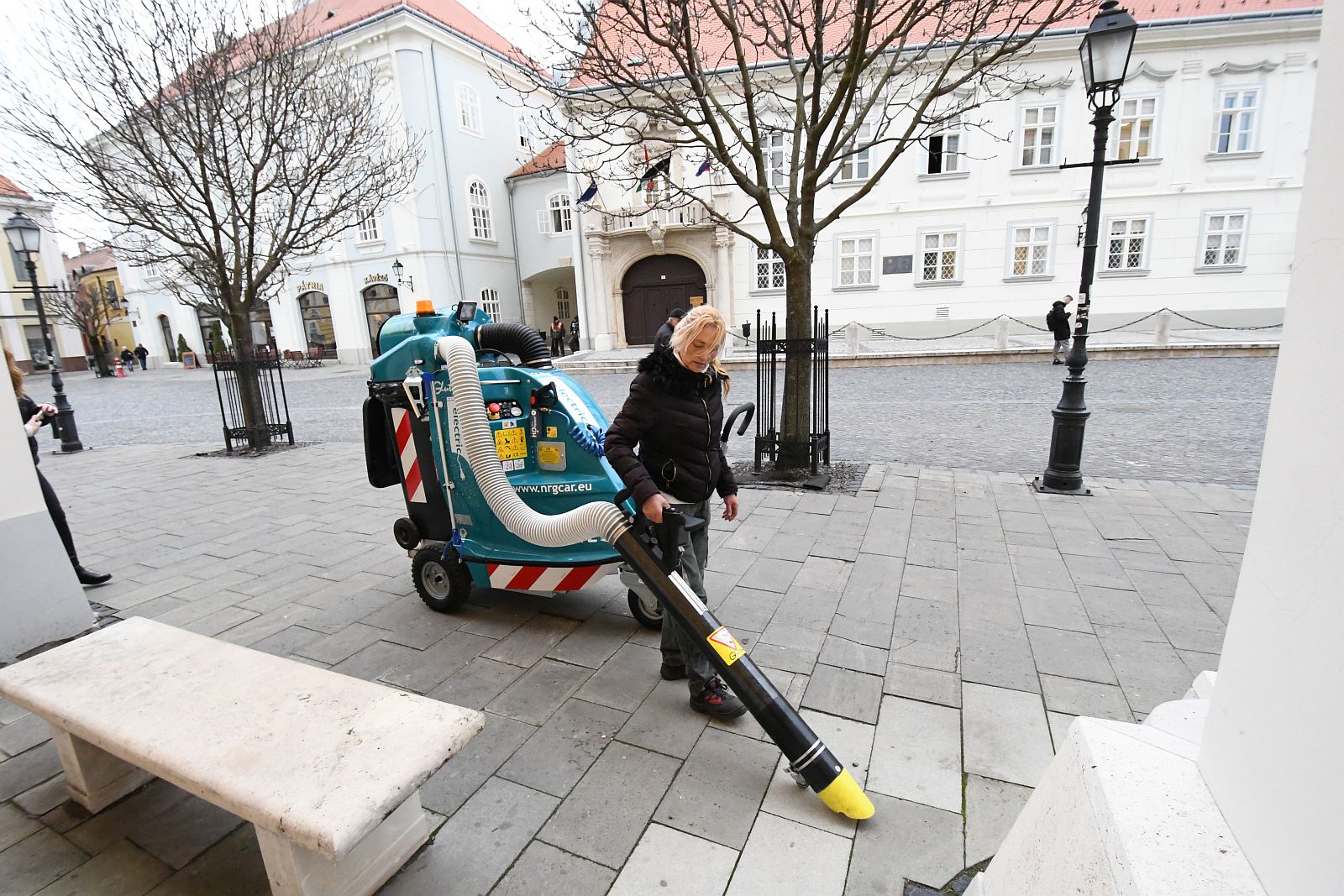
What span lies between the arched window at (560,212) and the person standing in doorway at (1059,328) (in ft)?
65.1

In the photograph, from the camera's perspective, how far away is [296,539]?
18.3 ft

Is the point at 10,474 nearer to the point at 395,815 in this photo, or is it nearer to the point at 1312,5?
the point at 395,815

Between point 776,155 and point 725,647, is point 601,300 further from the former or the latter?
point 725,647

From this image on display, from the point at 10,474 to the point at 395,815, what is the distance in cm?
334

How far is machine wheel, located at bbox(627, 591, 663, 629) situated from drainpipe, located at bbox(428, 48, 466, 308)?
23310mm

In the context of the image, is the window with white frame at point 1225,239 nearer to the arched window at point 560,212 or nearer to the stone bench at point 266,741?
the arched window at point 560,212

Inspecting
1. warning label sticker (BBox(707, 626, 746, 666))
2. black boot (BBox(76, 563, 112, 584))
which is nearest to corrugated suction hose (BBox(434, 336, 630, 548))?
warning label sticker (BBox(707, 626, 746, 666))

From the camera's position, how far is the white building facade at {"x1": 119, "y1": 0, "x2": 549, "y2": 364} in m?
24.8

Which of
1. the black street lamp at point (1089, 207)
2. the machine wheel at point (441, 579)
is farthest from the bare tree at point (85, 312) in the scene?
the black street lamp at point (1089, 207)

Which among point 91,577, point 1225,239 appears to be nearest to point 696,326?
point 91,577

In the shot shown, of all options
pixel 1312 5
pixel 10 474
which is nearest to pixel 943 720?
pixel 10 474

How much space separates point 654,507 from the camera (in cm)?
264

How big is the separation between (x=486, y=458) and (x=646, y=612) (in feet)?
4.13

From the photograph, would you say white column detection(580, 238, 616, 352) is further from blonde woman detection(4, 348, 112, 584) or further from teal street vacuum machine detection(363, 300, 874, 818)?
teal street vacuum machine detection(363, 300, 874, 818)
